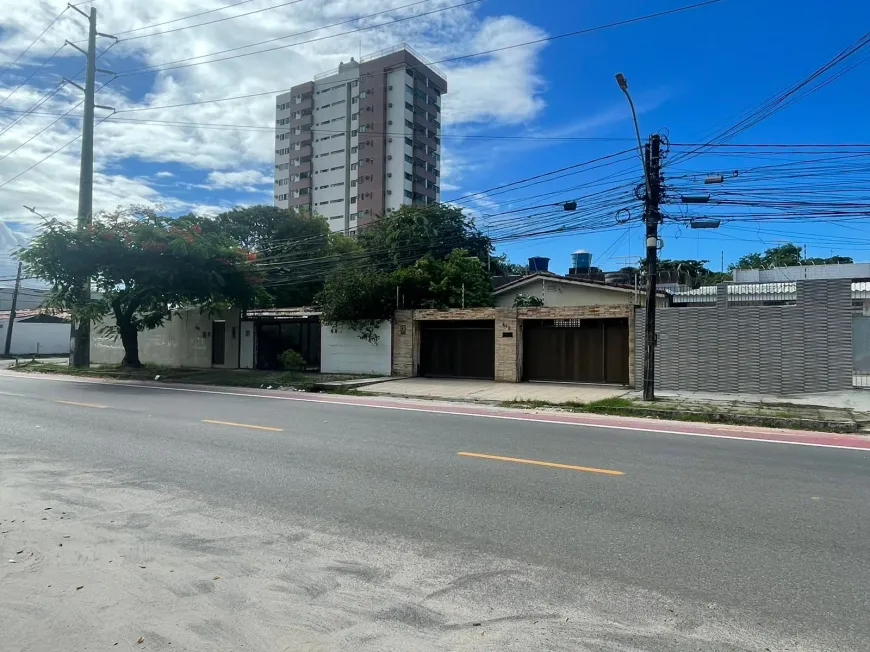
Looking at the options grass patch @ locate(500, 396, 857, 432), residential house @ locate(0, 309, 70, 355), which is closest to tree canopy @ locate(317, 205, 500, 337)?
grass patch @ locate(500, 396, 857, 432)

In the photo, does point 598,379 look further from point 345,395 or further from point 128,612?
point 128,612

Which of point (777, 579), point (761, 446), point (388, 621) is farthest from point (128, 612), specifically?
point (761, 446)

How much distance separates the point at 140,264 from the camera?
22953mm

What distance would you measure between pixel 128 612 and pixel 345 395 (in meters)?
13.8

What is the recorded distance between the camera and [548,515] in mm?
5449

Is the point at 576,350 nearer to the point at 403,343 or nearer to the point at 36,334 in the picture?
the point at 403,343

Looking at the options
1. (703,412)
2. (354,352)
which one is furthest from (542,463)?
(354,352)

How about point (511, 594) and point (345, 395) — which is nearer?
point (511, 594)

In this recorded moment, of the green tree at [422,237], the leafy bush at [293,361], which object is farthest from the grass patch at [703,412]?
the green tree at [422,237]

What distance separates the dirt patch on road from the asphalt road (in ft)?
0.77

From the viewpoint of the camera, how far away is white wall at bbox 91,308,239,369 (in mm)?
27234

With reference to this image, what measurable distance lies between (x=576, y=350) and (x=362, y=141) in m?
66.8

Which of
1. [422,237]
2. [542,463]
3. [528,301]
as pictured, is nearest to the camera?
[542,463]

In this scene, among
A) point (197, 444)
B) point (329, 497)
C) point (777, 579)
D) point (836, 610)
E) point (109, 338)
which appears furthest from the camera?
point (109, 338)
